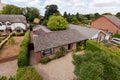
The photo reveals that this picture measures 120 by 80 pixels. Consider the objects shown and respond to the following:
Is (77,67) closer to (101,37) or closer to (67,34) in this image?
(67,34)

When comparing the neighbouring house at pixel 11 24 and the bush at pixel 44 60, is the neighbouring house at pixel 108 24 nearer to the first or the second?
the neighbouring house at pixel 11 24

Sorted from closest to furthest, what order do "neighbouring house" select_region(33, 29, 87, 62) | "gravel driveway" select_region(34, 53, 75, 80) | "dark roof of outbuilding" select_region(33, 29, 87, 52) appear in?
"gravel driveway" select_region(34, 53, 75, 80)
"neighbouring house" select_region(33, 29, 87, 62)
"dark roof of outbuilding" select_region(33, 29, 87, 52)

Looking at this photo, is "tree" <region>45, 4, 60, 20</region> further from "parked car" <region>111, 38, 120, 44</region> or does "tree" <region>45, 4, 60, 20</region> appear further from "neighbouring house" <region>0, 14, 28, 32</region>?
"parked car" <region>111, 38, 120, 44</region>

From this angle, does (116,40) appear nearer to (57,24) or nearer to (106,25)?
(106,25)

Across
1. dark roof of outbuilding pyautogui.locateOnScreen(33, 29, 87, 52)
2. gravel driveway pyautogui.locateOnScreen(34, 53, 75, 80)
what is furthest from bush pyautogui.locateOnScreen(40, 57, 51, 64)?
dark roof of outbuilding pyautogui.locateOnScreen(33, 29, 87, 52)

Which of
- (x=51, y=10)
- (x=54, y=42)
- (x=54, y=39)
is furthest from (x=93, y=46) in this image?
(x=51, y=10)

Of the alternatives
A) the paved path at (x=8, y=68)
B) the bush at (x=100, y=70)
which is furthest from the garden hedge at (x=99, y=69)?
the paved path at (x=8, y=68)
